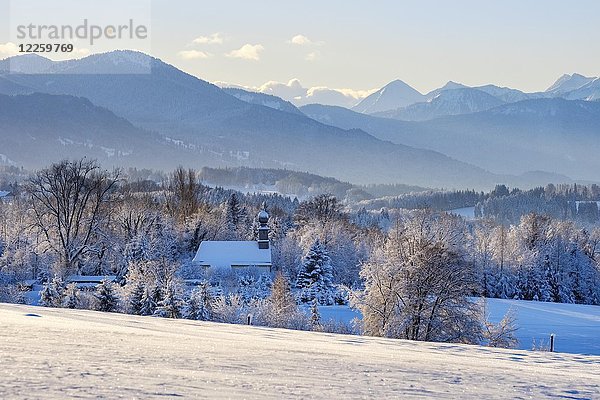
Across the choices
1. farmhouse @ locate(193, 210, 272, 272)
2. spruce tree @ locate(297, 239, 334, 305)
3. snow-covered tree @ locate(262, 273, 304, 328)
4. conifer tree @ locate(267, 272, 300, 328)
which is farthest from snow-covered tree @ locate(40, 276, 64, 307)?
spruce tree @ locate(297, 239, 334, 305)

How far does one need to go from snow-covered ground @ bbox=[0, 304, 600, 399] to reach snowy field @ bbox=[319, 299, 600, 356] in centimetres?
2453

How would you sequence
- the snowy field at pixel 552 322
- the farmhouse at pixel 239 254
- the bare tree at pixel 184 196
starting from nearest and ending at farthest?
the snowy field at pixel 552 322, the farmhouse at pixel 239 254, the bare tree at pixel 184 196

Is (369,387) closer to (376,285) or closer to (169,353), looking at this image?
(169,353)

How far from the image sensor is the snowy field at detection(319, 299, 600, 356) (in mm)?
41703

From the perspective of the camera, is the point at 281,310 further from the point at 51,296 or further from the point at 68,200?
the point at 68,200

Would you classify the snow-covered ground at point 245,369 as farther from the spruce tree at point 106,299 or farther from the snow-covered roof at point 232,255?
the snow-covered roof at point 232,255

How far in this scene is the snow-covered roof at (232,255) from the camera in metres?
56.1

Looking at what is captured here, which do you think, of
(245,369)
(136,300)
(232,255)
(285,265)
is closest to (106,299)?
(136,300)

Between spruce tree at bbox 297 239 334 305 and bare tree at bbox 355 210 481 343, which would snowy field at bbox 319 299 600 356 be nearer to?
spruce tree at bbox 297 239 334 305

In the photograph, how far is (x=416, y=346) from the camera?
720 inches

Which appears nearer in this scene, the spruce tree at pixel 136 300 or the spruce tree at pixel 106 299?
the spruce tree at pixel 136 300

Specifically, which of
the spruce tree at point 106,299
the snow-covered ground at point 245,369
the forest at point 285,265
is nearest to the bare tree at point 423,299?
the forest at point 285,265

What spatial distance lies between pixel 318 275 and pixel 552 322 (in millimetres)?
19083

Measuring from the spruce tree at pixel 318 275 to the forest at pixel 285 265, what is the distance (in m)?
0.12
